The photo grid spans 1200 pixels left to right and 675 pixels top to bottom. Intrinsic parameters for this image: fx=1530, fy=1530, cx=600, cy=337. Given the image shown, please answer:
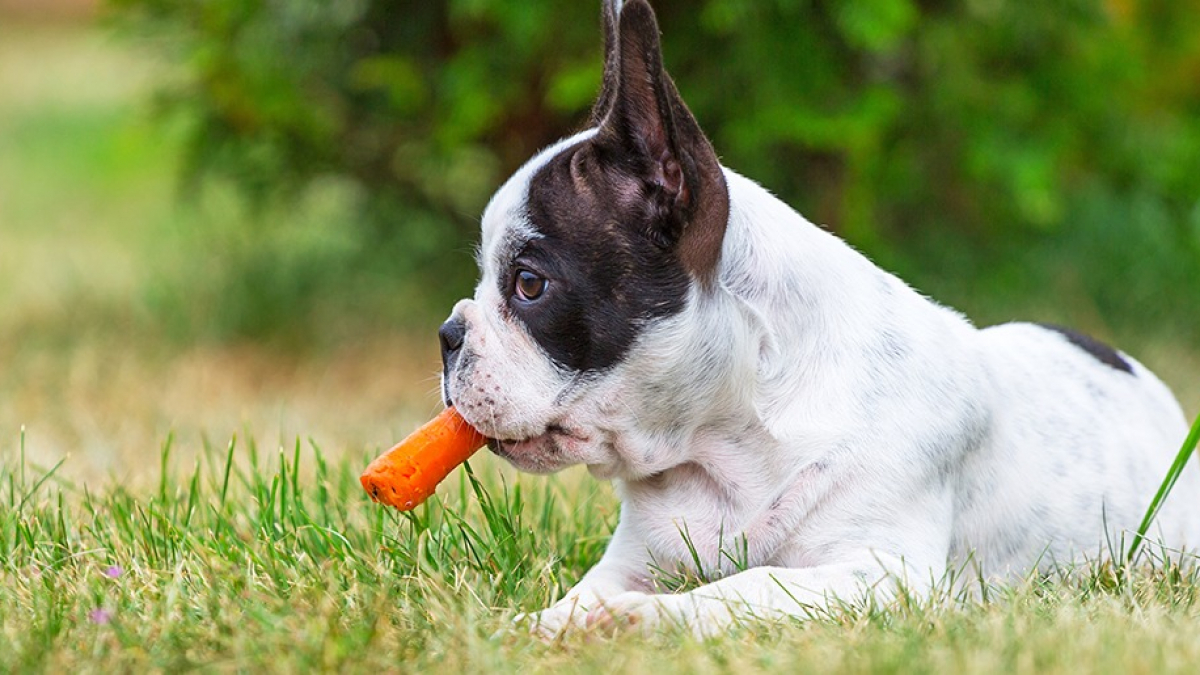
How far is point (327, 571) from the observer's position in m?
3.19

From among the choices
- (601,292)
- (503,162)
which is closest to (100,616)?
(601,292)

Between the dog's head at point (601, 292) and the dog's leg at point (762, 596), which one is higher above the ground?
the dog's head at point (601, 292)

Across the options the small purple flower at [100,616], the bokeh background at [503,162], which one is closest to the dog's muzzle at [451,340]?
the small purple flower at [100,616]

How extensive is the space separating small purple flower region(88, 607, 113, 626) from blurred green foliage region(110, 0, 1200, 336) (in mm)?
Answer: 3610

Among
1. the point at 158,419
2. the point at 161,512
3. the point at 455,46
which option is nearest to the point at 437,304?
the point at 455,46

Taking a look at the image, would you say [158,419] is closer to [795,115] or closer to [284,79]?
[284,79]

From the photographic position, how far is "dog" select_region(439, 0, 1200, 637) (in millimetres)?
3262

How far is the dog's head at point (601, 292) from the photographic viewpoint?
3268 mm

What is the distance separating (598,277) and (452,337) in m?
0.37

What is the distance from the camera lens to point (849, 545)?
127 inches

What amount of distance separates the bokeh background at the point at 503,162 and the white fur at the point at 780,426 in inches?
88.9

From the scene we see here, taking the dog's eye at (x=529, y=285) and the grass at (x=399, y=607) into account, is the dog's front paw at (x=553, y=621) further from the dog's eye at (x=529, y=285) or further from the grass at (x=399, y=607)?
the dog's eye at (x=529, y=285)

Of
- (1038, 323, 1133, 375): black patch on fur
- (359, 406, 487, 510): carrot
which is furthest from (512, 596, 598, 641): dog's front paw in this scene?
(1038, 323, 1133, 375): black patch on fur

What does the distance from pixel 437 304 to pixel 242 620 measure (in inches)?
194
